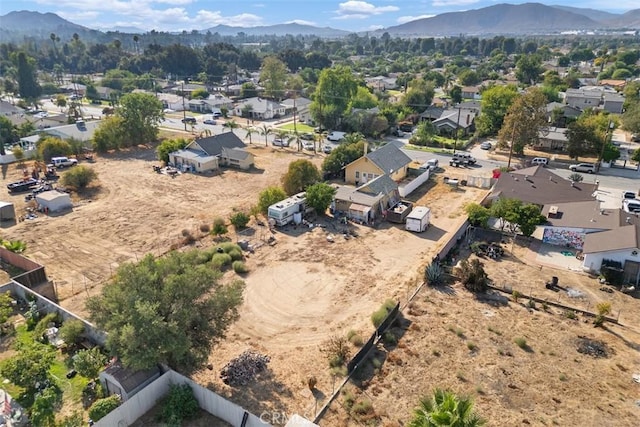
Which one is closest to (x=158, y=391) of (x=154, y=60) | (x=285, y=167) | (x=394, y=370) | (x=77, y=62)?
(x=394, y=370)

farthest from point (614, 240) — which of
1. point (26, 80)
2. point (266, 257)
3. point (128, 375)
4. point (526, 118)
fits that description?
point (26, 80)

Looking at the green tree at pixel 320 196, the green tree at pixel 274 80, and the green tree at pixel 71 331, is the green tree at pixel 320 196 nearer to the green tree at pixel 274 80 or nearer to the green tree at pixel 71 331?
the green tree at pixel 71 331

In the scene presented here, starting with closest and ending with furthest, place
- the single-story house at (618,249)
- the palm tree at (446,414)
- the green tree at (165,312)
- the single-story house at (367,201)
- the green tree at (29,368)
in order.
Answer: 1. the palm tree at (446,414)
2. the green tree at (165,312)
3. the green tree at (29,368)
4. the single-story house at (618,249)
5. the single-story house at (367,201)

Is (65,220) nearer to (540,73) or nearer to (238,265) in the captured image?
(238,265)

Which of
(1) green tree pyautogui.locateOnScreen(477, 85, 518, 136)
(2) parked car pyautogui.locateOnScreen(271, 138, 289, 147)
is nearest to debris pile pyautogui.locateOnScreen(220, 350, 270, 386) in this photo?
(2) parked car pyautogui.locateOnScreen(271, 138, 289, 147)

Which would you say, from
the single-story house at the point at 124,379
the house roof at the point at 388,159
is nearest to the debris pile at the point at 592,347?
the single-story house at the point at 124,379

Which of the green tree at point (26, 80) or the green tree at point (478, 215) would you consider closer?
the green tree at point (478, 215)
